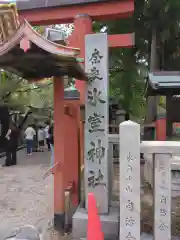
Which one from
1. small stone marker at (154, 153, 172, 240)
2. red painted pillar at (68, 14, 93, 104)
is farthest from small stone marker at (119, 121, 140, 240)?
red painted pillar at (68, 14, 93, 104)

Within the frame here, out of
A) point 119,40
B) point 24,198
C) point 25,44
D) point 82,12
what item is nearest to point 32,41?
point 25,44

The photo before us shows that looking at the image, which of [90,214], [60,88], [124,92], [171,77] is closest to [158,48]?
[124,92]

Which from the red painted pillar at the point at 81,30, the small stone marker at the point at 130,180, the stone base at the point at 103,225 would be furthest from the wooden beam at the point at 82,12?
the stone base at the point at 103,225

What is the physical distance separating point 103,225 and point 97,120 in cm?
178

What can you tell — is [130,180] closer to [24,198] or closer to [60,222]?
[60,222]

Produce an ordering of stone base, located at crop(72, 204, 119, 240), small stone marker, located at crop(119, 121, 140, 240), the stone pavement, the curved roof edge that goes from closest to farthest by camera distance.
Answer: the curved roof edge, small stone marker, located at crop(119, 121, 140, 240), stone base, located at crop(72, 204, 119, 240), the stone pavement

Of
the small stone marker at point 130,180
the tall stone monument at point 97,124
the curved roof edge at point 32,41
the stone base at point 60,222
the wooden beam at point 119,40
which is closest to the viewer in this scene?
the curved roof edge at point 32,41

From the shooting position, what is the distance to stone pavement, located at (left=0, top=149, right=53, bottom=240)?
19.3 ft

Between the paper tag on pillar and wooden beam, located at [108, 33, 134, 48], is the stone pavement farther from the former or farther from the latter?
wooden beam, located at [108, 33, 134, 48]

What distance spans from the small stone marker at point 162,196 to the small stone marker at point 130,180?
0.31m

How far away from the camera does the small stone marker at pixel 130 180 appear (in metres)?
4.07

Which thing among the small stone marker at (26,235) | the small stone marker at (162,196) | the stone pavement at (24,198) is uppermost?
the small stone marker at (162,196)

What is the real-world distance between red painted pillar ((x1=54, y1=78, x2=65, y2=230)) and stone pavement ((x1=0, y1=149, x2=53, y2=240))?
0.42 metres

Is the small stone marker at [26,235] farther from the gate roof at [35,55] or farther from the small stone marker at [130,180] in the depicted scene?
the gate roof at [35,55]
